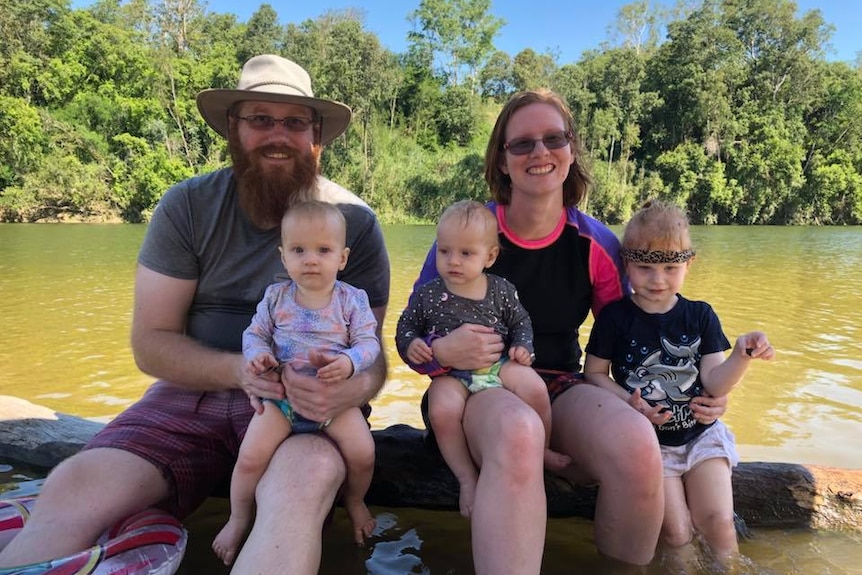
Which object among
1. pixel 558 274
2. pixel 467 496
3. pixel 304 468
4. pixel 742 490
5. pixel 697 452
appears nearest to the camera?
pixel 304 468

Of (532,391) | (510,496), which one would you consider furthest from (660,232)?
(510,496)

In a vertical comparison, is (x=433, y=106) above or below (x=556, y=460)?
above

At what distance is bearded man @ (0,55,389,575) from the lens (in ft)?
6.57

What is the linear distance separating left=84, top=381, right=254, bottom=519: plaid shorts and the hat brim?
1.30 metres

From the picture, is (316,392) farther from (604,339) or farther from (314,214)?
(604,339)

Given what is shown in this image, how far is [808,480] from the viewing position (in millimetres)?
2684

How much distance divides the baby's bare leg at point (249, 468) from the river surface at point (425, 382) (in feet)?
0.86

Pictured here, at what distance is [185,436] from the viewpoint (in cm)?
240

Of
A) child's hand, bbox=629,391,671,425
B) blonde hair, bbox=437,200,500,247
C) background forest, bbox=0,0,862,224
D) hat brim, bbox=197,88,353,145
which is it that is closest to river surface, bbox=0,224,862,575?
child's hand, bbox=629,391,671,425

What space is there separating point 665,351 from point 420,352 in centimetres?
103

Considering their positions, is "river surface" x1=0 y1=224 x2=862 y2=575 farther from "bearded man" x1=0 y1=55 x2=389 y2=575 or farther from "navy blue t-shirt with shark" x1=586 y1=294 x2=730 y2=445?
"navy blue t-shirt with shark" x1=586 y1=294 x2=730 y2=445

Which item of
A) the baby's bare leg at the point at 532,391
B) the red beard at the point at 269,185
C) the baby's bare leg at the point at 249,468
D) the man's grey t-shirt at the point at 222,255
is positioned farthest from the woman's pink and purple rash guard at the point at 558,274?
the baby's bare leg at the point at 249,468

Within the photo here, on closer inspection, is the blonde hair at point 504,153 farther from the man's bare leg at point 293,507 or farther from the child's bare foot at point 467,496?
the man's bare leg at point 293,507

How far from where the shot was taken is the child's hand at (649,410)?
2.35 meters
